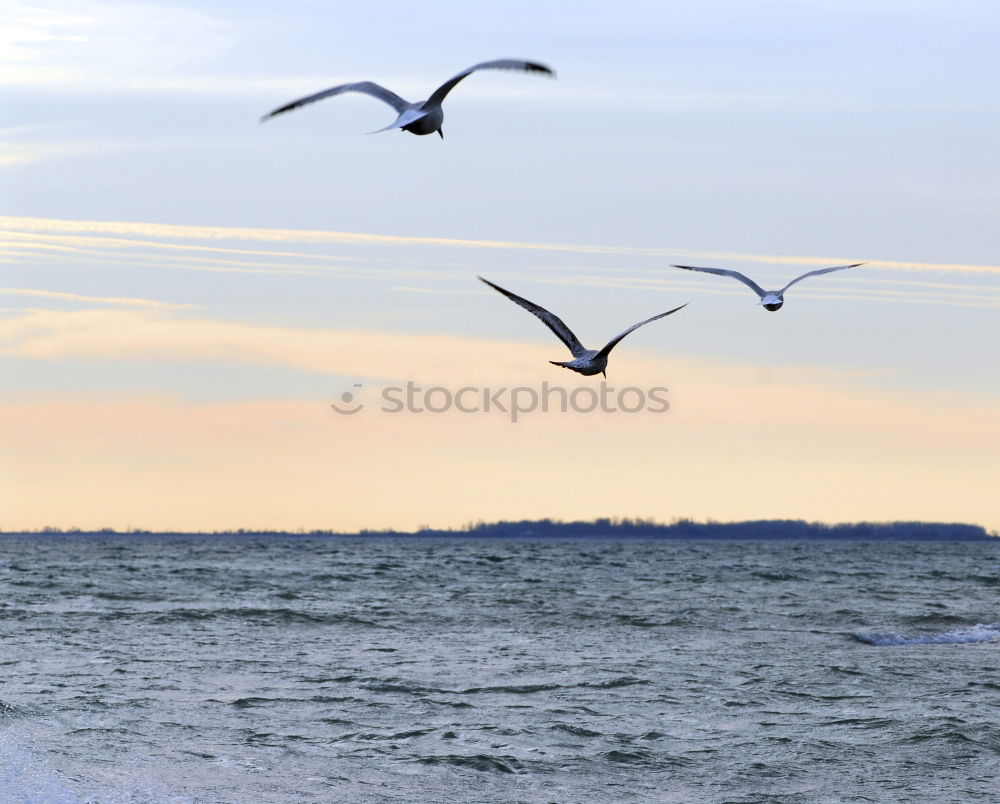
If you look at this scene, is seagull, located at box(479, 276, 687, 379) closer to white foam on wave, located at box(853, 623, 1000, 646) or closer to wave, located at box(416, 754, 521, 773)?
wave, located at box(416, 754, 521, 773)

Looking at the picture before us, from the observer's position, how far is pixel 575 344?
12070mm

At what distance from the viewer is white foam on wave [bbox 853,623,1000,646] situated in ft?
97.4

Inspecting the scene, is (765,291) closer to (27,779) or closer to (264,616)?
(27,779)

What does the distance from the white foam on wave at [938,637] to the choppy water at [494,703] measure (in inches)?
3.7

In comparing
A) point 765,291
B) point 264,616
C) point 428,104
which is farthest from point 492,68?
point 264,616

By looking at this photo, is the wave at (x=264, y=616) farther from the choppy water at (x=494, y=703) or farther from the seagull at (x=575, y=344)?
the seagull at (x=575, y=344)

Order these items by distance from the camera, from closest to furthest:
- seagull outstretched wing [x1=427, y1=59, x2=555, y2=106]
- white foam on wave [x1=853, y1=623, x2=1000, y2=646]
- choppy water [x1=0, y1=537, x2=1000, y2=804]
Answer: seagull outstretched wing [x1=427, y1=59, x2=555, y2=106]
choppy water [x1=0, y1=537, x2=1000, y2=804]
white foam on wave [x1=853, y1=623, x2=1000, y2=646]

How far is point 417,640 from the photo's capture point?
29.1 meters

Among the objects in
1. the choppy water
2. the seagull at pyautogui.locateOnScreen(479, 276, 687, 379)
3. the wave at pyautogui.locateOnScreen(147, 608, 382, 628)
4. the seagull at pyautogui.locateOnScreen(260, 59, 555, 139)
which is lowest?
the wave at pyautogui.locateOnScreen(147, 608, 382, 628)

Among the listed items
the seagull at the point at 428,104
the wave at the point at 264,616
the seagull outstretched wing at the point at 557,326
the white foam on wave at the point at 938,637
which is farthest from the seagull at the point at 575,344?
the wave at the point at 264,616

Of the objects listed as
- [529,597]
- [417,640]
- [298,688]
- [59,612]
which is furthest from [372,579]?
[298,688]

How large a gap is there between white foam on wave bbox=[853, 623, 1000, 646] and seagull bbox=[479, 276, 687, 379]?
64.8 feet

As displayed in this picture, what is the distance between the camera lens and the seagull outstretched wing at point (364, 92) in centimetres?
1020

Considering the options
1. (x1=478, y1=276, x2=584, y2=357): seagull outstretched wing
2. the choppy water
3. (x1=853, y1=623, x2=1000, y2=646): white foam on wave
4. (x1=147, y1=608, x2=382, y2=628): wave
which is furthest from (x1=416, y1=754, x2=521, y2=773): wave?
(x1=147, y1=608, x2=382, y2=628): wave
